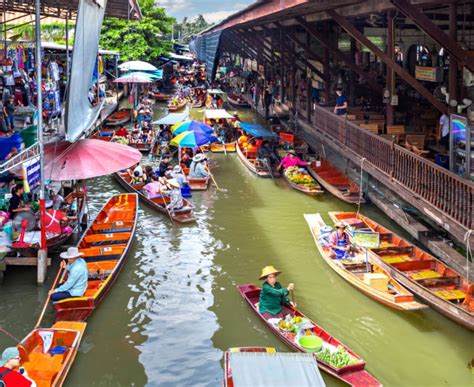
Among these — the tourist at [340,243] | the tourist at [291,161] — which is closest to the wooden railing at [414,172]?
the tourist at [340,243]

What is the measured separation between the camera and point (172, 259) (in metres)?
13.3

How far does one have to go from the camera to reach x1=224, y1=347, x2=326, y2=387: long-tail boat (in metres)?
6.30

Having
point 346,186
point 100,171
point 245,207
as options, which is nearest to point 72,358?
point 100,171

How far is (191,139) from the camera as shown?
64.2 ft

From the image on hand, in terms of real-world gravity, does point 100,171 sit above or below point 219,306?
above

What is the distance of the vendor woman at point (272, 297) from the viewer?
9836 mm

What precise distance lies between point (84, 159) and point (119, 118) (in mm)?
18842

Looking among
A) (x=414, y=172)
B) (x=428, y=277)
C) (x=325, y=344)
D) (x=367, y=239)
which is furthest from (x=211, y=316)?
(x=414, y=172)

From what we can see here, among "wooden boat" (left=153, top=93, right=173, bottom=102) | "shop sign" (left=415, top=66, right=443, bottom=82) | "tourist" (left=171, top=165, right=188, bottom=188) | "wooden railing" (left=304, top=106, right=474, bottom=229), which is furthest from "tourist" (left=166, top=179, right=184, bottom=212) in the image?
"wooden boat" (left=153, top=93, right=173, bottom=102)

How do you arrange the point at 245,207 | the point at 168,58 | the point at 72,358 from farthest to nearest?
the point at 168,58 → the point at 245,207 → the point at 72,358

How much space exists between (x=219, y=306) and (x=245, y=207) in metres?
6.69

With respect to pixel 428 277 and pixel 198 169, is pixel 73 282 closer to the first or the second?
pixel 428 277

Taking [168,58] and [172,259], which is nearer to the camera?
[172,259]

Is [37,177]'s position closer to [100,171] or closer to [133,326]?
[100,171]
